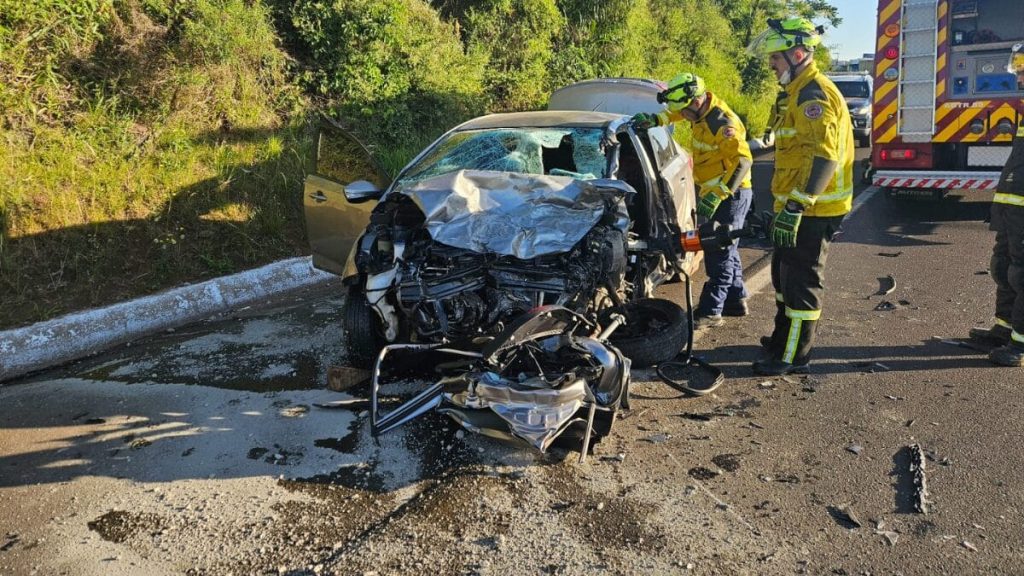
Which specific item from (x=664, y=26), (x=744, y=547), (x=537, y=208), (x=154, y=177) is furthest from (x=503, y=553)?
(x=664, y=26)

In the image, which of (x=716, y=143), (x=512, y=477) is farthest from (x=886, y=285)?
(x=512, y=477)

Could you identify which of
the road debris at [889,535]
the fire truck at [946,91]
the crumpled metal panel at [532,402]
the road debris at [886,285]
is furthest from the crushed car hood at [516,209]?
the fire truck at [946,91]

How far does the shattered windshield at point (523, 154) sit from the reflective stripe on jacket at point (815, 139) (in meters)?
1.15

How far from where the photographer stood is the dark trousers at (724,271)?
17.5 ft

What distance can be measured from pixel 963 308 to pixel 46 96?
7.82 meters

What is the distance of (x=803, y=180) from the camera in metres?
4.21

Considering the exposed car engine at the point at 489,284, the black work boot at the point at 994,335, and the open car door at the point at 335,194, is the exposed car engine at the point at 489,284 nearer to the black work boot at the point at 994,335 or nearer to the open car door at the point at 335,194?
the open car door at the point at 335,194

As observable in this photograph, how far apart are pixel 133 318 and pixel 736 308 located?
4.58m

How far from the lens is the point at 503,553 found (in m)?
2.68

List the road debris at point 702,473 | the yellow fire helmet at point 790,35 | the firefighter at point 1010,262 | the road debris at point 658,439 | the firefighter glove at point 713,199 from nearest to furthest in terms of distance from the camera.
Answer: the road debris at point 702,473
the road debris at point 658,439
the yellow fire helmet at point 790,35
the firefighter at point 1010,262
the firefighter glove at point 713,199

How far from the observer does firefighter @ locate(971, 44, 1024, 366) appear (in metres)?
4.33

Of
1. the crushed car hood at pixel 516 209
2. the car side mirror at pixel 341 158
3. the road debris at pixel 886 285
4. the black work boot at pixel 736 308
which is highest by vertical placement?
the car side mirror at pixel 341 158

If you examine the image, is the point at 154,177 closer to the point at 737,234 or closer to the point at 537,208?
the point at 537,208

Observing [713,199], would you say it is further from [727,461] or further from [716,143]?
[727,461]
